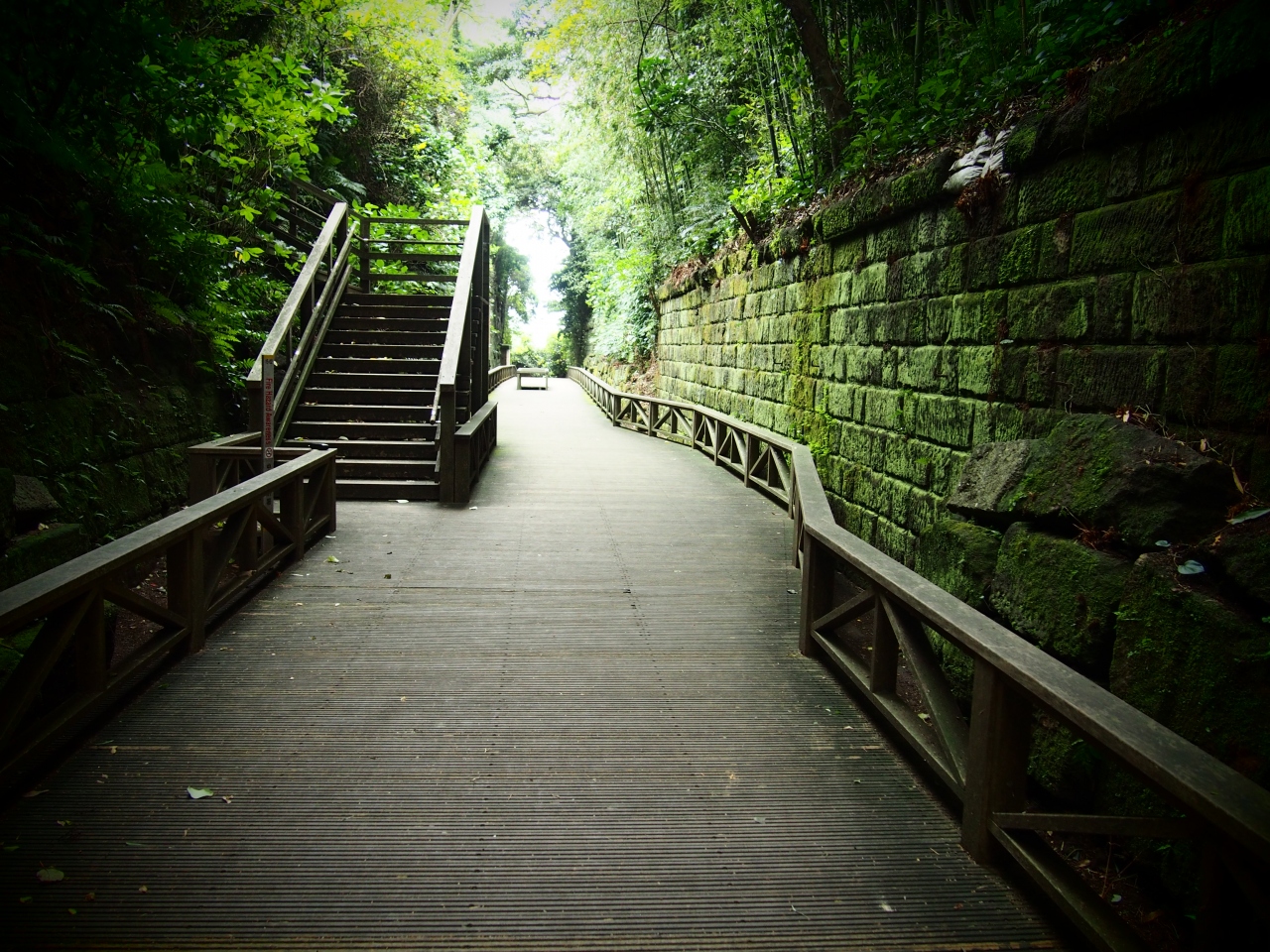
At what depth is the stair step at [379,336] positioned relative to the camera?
9609 millimetres

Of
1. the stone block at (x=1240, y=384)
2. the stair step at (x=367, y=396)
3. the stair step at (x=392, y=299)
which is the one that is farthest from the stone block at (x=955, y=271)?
the stair step at (x=392, y=299)

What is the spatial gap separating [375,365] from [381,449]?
1835 mm

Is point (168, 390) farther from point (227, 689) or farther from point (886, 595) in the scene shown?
point (886, 595)

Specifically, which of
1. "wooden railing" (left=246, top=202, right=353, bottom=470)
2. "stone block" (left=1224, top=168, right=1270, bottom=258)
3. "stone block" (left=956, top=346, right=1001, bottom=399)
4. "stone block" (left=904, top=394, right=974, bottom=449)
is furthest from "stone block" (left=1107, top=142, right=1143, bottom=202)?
"wooden railing" (left=246, top=202, right=353, bottom=470)

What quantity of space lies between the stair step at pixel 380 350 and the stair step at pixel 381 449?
5.91 feet

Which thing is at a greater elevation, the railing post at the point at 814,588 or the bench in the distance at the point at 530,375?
the bench in the distance at the point at 530,375

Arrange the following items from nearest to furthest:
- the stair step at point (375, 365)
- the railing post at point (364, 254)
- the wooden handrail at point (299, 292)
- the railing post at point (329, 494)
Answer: the railing post at point (329, 494)
the wooden handrail at point (299, 292)
the stair step at point (375, 365)
the railing post at point (364, 254)

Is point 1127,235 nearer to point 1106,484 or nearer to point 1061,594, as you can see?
point 1106,484

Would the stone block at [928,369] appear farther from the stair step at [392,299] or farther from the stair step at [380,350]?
the stair step at [392,299]

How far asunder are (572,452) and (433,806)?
895 centimetres

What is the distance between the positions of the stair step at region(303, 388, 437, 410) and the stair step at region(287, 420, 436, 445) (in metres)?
0.43

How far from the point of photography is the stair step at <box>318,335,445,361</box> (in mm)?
9367

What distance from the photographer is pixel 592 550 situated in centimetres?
571

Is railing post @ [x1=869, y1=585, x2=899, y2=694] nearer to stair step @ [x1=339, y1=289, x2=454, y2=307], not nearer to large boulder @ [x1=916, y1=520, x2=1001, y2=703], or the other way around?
large boulder @ [x1=916, y1=520, x2=1001, y2=703]
